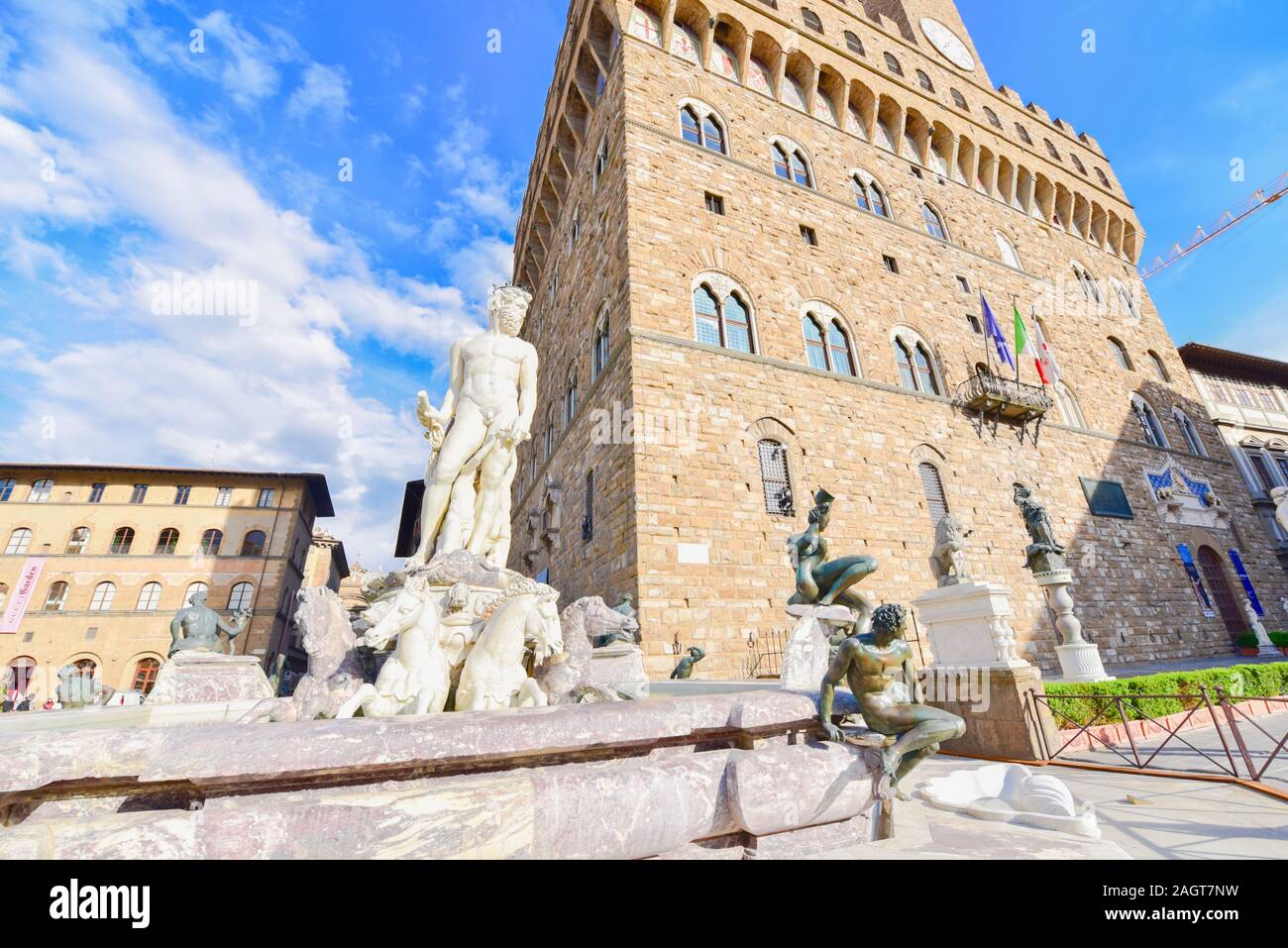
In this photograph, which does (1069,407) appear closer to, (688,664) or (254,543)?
(688,664)

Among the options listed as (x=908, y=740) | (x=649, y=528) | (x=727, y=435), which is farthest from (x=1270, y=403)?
(x=908, y=740)

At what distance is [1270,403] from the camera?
74.8 feet

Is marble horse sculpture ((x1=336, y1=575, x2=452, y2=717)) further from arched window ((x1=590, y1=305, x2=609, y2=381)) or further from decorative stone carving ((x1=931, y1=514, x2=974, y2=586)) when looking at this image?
arched window ((x1=590, y1=305, x2=609, y2=381))

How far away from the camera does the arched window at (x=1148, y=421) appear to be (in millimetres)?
17188

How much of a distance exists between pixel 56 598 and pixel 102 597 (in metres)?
1.60

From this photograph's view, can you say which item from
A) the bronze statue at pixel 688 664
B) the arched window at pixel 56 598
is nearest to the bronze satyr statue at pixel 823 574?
the bronze statue at pixel 688 664

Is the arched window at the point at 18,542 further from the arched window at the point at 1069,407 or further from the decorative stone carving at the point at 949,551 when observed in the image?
the arched window at the point at 1069,407

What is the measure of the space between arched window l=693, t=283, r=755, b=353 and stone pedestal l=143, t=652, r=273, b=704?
885 centimetres

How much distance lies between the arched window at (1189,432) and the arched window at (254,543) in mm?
37272

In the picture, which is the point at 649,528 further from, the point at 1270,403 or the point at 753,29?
the point at 1270,403

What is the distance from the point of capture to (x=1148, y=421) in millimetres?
17641

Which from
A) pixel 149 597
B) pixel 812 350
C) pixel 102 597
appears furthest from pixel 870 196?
pixel 102 597

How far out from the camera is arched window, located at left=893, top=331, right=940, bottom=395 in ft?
42.8
